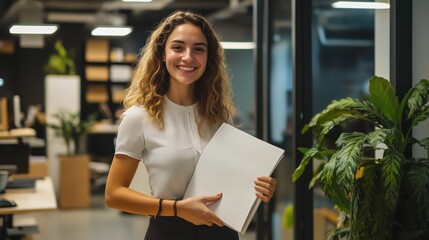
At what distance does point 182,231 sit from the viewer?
1952 mm

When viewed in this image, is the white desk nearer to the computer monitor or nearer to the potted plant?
the computer monitor

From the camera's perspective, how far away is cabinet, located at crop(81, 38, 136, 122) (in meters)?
12.7

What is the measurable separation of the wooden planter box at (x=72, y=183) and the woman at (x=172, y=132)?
6.89 meters

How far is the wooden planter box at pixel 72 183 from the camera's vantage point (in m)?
8.69

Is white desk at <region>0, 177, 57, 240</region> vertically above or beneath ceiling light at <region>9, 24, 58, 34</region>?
beneath

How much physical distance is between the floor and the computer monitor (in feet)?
4.12

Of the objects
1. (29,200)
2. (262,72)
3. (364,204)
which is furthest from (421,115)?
(262,72)

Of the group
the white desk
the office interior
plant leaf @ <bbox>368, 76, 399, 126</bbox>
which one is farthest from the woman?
the white desk

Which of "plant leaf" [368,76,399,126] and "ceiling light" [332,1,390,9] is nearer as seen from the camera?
"plant leaf" [368,76,399,126]

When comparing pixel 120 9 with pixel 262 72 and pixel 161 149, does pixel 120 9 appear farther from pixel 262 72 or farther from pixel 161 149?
pixel 161 149

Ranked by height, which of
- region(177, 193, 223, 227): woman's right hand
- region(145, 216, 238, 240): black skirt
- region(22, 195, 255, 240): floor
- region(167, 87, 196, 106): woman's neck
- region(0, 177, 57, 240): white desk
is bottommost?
region(22, 195, 255, 240): floor

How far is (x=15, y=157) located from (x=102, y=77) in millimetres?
7698

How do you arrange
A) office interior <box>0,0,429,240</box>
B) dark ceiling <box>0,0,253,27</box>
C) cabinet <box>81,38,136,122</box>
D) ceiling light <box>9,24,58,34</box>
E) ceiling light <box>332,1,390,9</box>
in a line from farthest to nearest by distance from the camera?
cabinet <box>81,38,136,122</box> → ceiling light <box>9,24,58,34</box> → dark ceiling <box>0,0,253,27</box> → office interior <box>0,0,429,240</box> → ceiling light <box>332,1,390,9</box>

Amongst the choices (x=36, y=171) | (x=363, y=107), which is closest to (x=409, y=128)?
(x=363, y=107)
